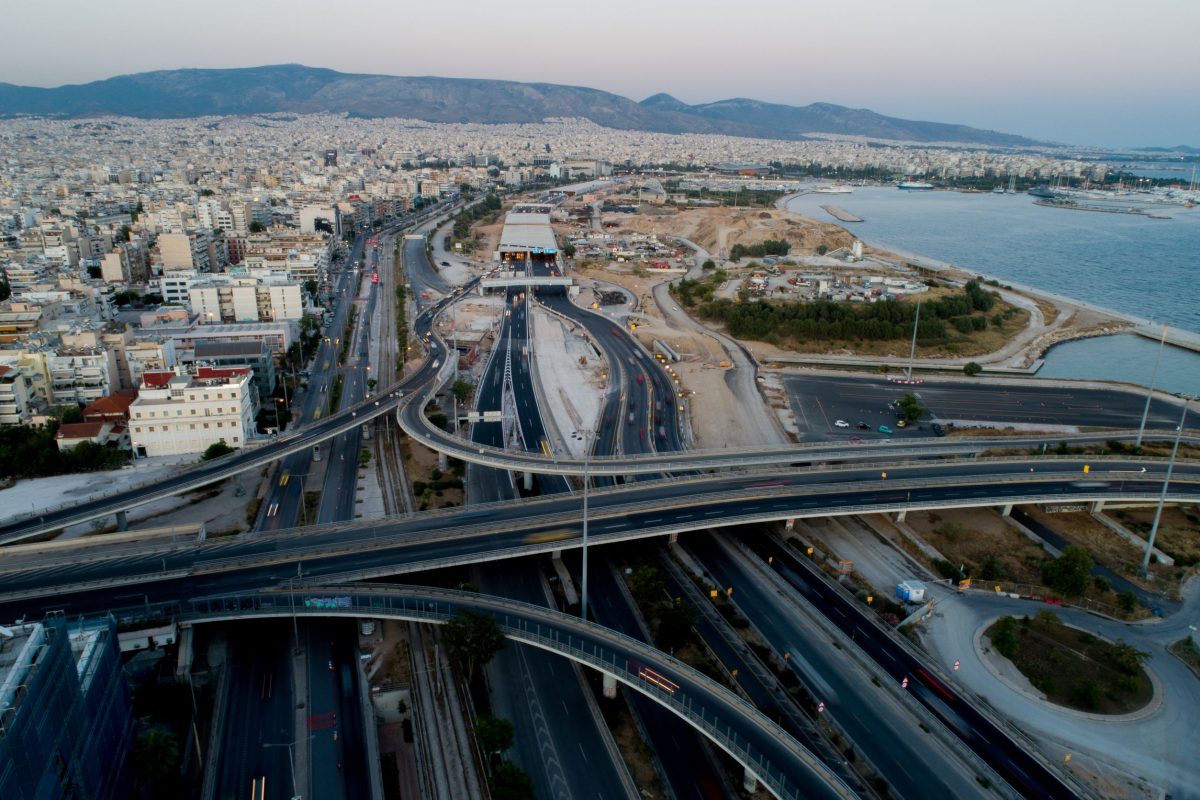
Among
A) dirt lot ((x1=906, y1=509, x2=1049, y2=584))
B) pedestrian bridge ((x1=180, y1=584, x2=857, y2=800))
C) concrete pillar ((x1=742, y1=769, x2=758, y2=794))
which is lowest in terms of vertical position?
concrete pillar ((x1=742, y1=769, x2=758, y2=794))

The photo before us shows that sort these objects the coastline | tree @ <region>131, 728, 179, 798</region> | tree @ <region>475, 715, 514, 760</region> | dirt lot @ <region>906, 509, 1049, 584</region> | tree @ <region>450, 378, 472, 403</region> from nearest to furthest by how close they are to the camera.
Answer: tree @ <region>131, 728, 179, 798</region>, tree @ <region>475, 715, 514, 760</region>, dirt lot @ <region>906, 509, 1049, 584</region>, tree @ <region>450, 378, 472, 403</region>, the coastline

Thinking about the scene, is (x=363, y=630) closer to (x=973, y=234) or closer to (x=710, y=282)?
(x=710, y=282)

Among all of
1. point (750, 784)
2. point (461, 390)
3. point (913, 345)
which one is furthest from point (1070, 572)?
point (461, 390)

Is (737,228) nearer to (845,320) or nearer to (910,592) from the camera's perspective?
(845,320)

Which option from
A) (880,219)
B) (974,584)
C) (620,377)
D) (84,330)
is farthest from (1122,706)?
(880,219)

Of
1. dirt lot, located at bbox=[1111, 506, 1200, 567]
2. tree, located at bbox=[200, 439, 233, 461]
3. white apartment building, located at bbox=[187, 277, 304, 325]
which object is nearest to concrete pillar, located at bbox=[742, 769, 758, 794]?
dirt lot, located at bbox=[1111, 506, 1200, 567]

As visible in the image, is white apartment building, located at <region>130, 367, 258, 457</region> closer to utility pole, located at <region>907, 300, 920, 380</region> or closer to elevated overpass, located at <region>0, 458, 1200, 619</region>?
elevated overpass, located at <region>0, 458, 1200, 619</region>

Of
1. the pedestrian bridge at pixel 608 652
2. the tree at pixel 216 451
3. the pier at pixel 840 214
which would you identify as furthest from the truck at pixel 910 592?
the pier at pixel 840 214
